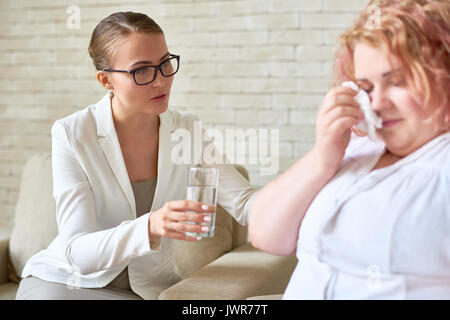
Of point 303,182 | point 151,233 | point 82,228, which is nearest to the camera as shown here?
point 303,182

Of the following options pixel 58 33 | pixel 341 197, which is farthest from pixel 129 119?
pixel 58 33

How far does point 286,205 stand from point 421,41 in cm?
39

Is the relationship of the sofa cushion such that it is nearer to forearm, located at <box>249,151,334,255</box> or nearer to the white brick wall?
the white brick wall

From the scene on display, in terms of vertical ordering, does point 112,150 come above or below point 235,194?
above

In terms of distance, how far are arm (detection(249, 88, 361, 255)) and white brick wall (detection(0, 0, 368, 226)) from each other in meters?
1.46

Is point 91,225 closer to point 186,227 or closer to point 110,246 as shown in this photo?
point 110,246

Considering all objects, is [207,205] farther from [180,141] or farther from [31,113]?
[31,113]

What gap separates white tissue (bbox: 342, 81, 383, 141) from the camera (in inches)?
38.9

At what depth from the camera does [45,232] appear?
7.49ft

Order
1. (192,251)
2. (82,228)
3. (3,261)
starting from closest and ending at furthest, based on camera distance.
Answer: (82,228) < (192,251) < (3,261)

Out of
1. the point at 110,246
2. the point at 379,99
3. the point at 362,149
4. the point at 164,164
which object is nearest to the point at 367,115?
the point at 379,99

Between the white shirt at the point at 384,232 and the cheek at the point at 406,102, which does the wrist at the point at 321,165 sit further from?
the cheek at the point at 406,102

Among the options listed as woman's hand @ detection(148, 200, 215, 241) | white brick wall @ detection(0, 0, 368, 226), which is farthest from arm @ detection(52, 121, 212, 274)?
white brick wall @ detection(0, 0, 368, 226)
